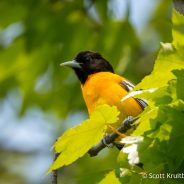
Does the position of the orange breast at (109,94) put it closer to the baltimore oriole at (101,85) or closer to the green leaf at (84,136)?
the baltimore oriole at (101,85)

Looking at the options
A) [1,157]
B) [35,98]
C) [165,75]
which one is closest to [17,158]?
→ [1,157]

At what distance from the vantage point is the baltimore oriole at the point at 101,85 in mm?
5445

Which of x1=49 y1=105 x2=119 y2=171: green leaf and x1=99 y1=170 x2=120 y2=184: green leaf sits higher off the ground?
x1=49 y1=105 x2=119 y2=171: green leaf

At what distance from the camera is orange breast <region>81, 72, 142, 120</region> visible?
541cm

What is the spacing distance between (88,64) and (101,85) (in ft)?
3.41

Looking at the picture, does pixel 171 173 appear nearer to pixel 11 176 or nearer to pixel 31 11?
pixel 31 11

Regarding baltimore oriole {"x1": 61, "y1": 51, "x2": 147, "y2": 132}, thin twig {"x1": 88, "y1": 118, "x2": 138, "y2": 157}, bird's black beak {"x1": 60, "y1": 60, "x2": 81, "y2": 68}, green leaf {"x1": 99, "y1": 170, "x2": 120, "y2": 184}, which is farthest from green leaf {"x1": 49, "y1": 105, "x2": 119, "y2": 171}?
bird's black beak {"x1": 60, "y1": 60, "x2": 81, "y2": 68}

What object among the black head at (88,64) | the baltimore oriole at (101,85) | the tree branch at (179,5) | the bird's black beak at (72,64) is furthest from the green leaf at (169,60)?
the black head at (88,64)

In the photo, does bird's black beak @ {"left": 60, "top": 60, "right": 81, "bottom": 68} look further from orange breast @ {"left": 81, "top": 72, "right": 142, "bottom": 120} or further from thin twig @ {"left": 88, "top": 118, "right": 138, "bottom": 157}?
thin twig @ {"left": 88, "top": 118, "right": 138, "bottom": 157}

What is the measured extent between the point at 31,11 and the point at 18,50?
0.43 m

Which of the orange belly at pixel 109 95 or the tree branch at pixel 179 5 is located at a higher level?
the tree branch at pixel 179 5

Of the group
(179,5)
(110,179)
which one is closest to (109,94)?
(179,5)

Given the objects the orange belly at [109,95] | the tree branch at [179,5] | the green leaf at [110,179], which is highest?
the tree branch at [179,5]

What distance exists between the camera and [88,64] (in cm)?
683
